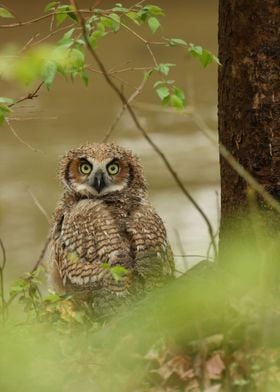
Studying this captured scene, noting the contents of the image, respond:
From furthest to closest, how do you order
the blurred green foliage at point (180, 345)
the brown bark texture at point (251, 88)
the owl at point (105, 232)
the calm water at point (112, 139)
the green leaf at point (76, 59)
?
the calm water at point (112, 139)
the owl at point (105, 232)
the brown bark texture at point (251, 88)
the green leaf at point (76, 59)
the blurred green foliage at point (180, 345)

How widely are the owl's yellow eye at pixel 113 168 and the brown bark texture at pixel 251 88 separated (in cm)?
72

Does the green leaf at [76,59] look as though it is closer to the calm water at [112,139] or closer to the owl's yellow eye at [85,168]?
the owl's yellow eye at [85,168]

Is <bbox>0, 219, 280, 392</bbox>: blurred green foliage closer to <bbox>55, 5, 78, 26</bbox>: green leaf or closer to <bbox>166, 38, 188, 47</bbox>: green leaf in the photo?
<bbox>166, 38, 188, 47</bbox>: green leaf

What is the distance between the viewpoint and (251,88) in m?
3.49

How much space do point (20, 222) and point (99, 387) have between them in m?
4.75

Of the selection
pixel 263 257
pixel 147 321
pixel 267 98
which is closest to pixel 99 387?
pixel 147 321

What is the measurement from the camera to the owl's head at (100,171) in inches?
164

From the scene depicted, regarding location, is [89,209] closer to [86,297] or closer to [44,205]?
[86,297]

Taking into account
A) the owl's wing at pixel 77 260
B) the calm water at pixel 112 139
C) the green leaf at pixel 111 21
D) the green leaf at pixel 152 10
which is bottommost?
the calm water at pixel 112 139

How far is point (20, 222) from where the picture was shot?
281 inches

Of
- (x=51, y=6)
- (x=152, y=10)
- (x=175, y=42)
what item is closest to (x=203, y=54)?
(x=175, y=42)

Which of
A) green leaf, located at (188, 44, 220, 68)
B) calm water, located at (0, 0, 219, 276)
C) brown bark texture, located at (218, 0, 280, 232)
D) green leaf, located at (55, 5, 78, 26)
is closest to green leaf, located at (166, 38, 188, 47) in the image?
green leaf, located at (188, 44, 220, 68)

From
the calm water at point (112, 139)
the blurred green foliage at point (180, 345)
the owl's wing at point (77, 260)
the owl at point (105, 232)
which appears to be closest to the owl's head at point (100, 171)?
the owl at point (105, 232)

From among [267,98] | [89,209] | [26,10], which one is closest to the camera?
[267,98]
